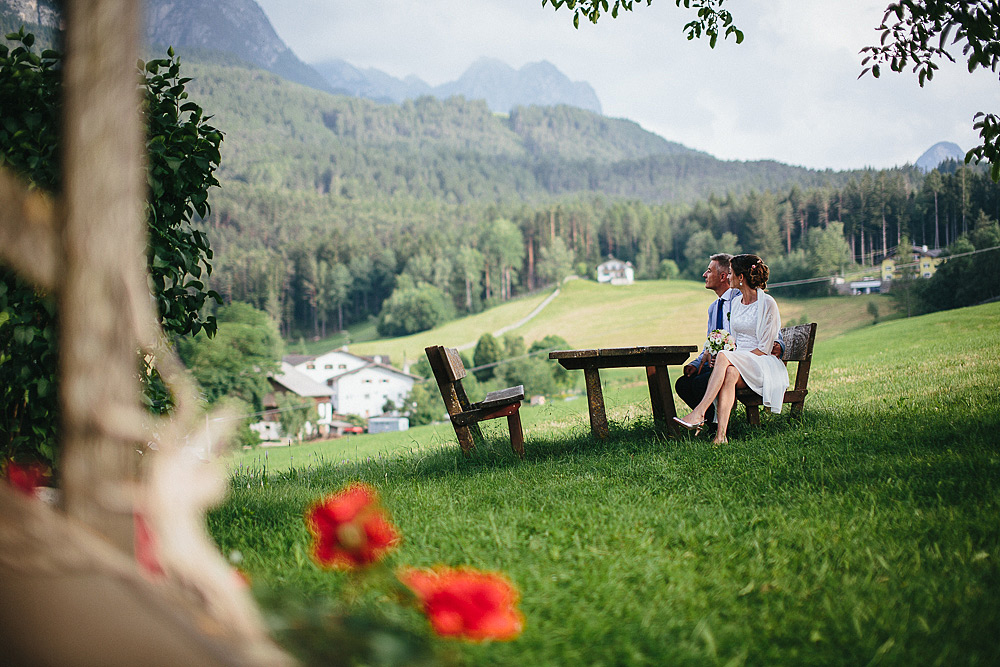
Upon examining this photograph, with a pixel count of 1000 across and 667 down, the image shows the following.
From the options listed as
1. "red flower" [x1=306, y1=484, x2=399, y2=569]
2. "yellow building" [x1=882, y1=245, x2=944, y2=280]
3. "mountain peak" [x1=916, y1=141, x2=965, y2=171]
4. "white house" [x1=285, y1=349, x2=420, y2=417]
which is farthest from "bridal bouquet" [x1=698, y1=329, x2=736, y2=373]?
"white house" [x1=285, y1=349, x2=420, y2=417]

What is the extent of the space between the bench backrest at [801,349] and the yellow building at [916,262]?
38925 millimetres

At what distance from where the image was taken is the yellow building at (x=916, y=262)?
43.4m

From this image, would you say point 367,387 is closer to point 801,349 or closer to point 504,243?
point 504,243

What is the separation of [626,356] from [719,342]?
2.51 ft

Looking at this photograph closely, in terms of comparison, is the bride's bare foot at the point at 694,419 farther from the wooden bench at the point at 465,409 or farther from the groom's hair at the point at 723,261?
the groom's hair at the point at 723,261

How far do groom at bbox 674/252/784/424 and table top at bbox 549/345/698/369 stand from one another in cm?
17

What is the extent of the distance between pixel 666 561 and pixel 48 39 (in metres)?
5.04

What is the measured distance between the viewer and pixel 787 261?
7325 centimetres

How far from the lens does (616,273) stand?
93.1m

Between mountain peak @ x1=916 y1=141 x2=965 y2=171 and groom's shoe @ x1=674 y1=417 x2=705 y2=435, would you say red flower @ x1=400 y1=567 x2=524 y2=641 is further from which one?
mountain peak @ x1=916 y1=141 x2=965 y2=171

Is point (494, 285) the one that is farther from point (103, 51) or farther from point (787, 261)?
point (103, 51)

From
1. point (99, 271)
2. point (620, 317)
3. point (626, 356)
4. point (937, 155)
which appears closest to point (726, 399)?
point (626, 356)

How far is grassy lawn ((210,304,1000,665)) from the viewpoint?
2221 mm

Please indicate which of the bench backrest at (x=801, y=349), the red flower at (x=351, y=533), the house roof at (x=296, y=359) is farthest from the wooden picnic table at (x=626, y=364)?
the house roof at (x=296, y=359)
